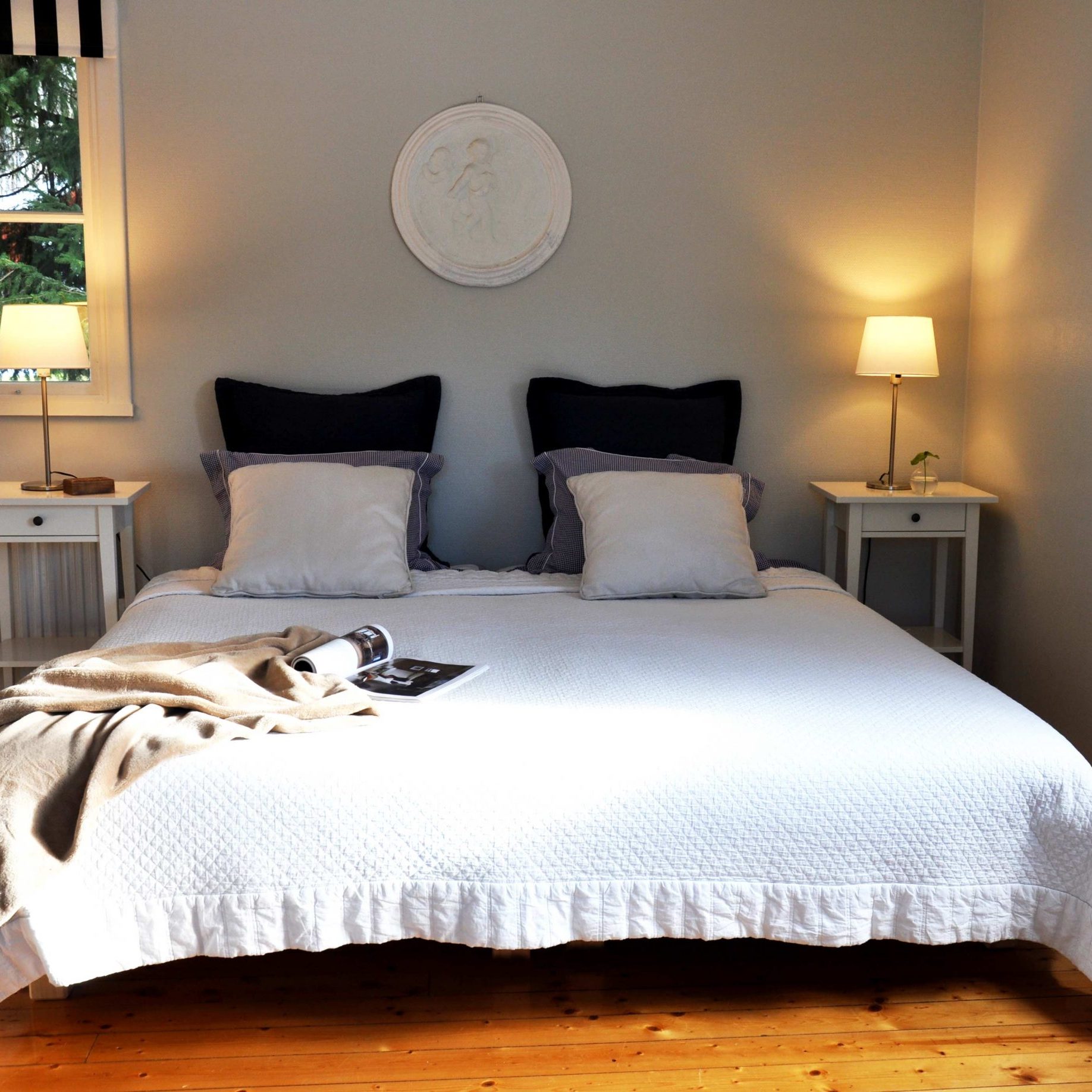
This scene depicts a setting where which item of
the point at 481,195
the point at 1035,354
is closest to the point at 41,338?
the point at 481,195

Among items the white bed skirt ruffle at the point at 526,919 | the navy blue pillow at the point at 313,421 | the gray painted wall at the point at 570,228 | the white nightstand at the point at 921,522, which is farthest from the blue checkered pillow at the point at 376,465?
the white bed skirt ruffle at the point at 526,919

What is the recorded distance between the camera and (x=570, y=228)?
12.5 ft

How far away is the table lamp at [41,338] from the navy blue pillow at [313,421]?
17.9 inches

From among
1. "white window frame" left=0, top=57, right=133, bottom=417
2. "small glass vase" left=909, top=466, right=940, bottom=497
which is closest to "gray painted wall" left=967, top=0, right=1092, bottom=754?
"small glass vase" left=909, top=466, right=940, bottom=497

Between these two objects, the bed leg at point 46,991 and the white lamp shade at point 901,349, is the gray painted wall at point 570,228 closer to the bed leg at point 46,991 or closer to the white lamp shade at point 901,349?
the white lamp shade at point 901,349

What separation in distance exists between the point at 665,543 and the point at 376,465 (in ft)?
3.08

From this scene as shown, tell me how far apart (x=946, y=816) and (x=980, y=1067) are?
1.37ft

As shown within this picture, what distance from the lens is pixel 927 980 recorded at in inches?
87.6

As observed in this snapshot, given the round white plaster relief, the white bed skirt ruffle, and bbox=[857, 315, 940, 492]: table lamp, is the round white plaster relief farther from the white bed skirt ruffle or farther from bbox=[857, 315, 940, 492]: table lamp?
the white bed skirt ruffle

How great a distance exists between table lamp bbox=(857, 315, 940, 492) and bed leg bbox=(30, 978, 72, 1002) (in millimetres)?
2727

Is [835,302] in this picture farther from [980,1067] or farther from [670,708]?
[980,1067]

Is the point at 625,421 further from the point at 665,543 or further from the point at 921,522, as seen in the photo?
the point at 921,522

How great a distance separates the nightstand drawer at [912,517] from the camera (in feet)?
11.9

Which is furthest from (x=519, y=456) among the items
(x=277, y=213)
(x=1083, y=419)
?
(x=1083, y=419)
